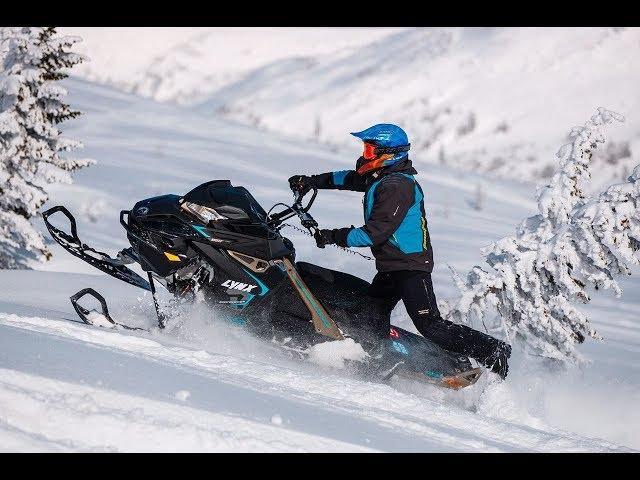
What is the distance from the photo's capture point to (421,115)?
304 feet

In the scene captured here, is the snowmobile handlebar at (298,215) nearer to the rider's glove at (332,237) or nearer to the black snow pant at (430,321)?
the rider's glove at (332,237)

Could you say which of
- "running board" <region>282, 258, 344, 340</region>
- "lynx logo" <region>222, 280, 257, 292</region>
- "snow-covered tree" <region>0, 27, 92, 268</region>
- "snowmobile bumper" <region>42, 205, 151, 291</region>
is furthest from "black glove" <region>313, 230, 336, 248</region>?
"snow-covered tree" <region>0, 27, 92, 268</region>

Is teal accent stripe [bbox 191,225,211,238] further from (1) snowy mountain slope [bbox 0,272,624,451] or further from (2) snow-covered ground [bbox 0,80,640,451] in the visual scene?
(1) snowy mountain slope [bbox 0,272,624,451]

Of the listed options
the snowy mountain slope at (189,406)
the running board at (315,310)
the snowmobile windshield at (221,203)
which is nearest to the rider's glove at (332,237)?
the running board at (315,310)

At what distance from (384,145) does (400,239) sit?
78 cm

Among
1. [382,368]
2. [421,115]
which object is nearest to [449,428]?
[382,368]

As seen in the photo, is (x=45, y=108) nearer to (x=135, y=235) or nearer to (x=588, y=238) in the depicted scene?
(x=135, y=235)

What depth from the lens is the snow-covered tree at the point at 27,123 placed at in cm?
1151

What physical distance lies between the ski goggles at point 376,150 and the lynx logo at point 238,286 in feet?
4.69

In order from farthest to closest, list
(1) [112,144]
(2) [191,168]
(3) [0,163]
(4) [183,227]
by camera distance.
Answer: (1) [112,144] < (2) [191,168] < (3) [0,163] < (4) [183,227]

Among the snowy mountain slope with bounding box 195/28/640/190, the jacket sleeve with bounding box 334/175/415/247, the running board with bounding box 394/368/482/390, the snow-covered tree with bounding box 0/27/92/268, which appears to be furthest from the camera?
the snowy mountain slope with bounding box 195/28/640/190

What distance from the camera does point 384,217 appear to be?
21.3ft

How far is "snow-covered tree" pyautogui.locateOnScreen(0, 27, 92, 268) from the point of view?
1151 centimetres
